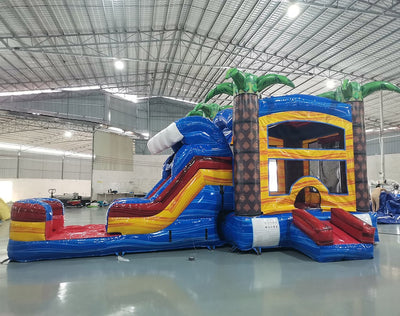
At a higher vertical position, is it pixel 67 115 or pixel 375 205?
pixel 67 115

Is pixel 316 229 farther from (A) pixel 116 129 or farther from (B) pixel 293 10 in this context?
(A) pixel 116 129

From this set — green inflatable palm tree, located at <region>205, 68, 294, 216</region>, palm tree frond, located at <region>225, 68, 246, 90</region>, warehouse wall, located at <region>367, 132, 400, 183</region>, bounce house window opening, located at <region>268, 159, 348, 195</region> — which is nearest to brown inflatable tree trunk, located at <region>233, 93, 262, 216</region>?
green inflatable palm tree, located at <region>205, 68, 294, 216</region>

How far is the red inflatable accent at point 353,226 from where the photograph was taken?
350 centimetres

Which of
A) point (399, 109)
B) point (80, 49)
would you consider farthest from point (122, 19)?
point (399, 109)

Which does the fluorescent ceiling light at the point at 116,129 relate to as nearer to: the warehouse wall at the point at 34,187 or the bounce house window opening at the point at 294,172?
the warehouse wall at the point at 34,187

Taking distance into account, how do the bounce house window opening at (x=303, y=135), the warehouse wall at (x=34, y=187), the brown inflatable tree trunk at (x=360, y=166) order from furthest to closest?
the warehouse wall at (x=34, y=187), the bounce house window opening at (x=303, y=135), the brown inflatable tree trunk at (x=360, y=166)

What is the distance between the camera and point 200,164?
4168 millimetres

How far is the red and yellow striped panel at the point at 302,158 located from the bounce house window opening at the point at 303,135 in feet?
2.56

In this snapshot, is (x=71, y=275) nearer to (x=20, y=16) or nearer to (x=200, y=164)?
(x=200, y=164)

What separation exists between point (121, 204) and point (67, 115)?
9.98 metres

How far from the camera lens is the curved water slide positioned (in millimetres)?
3791

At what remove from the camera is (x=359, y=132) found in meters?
4.51

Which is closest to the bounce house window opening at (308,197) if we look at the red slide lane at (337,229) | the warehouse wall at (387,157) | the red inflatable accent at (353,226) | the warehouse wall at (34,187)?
the red inflatable accent at (353,226)

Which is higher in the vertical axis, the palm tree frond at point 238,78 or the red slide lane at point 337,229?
the palm tree frond at point 238,78
